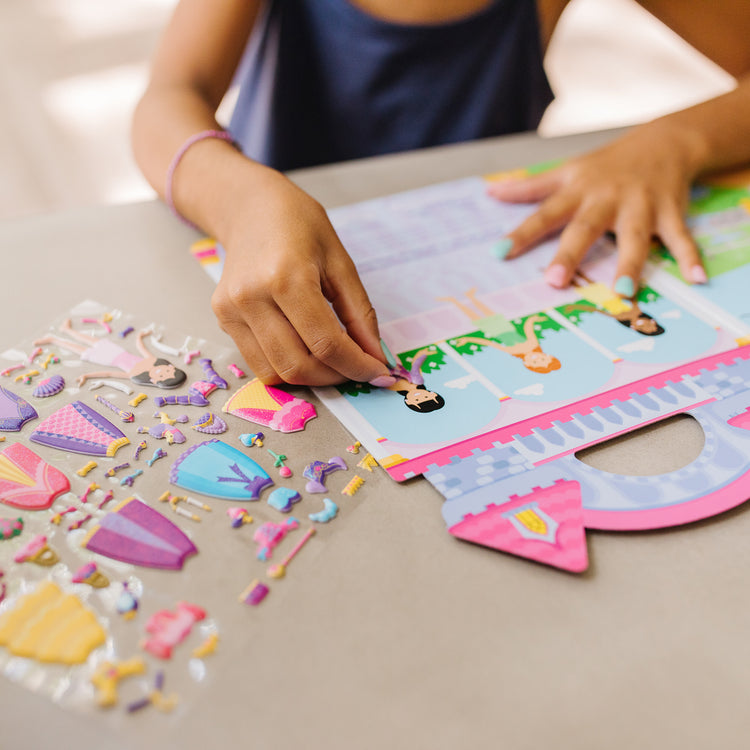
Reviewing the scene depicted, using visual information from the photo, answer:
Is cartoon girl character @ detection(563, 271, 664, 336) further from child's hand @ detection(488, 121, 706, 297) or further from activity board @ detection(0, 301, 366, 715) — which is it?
activity board @ detection(0, 301, 366, 715)

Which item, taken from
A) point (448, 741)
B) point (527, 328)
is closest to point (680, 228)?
point (527, 328)

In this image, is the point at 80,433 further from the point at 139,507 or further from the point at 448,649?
the point at 448,649

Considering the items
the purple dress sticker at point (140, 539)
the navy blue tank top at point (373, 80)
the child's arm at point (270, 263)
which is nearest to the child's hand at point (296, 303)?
the child's arm at point (270, 263)

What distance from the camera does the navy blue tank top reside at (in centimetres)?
80

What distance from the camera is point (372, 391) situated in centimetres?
46

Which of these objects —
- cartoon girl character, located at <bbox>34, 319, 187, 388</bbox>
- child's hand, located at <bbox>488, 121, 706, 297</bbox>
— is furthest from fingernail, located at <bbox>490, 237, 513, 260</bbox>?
cartoon girl character, located at <bbox>34, 319, 187, 388</bbox>

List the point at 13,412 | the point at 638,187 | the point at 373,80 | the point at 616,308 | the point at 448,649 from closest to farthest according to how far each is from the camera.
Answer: the point at 448,649 < the point at 13,412 < the point at 616,308 < the point at 638,187 < the point at 373,80

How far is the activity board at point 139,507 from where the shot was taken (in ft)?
1.00

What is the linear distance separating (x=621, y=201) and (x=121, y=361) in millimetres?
461

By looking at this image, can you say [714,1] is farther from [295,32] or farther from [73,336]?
[73,336]

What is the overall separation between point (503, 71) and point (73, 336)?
0.63 metres

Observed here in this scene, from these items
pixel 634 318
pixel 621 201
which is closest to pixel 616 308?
pixel 634 318

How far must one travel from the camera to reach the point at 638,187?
0.64 metres

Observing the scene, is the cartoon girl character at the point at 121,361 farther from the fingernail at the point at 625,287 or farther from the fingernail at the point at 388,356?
the fingernail at the point at 625,287
